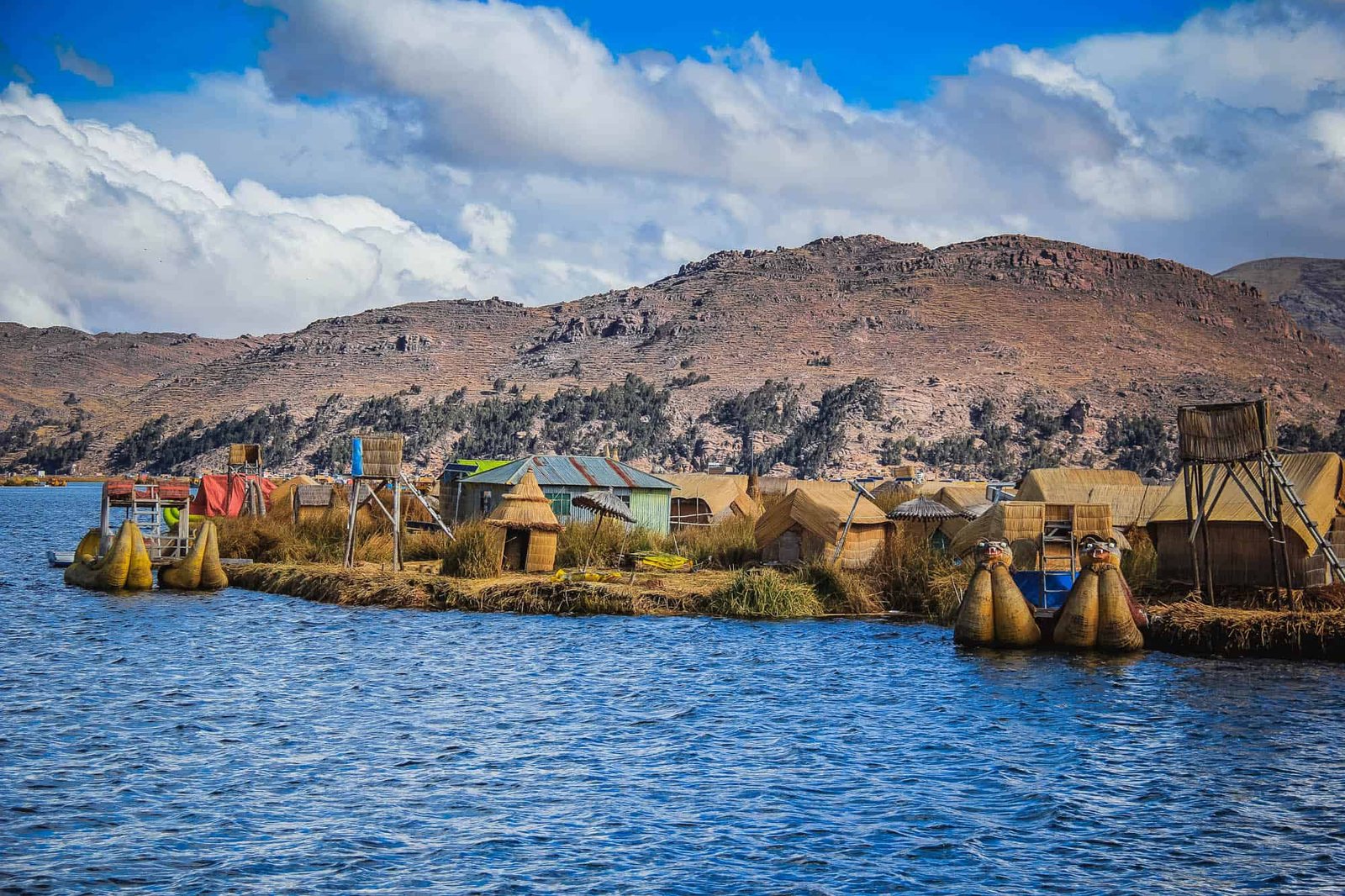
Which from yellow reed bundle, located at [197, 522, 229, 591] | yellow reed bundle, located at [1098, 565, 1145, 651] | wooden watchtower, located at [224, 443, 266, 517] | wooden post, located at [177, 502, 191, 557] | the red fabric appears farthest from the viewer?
the red fabric

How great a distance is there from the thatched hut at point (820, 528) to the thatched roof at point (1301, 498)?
24.6ft

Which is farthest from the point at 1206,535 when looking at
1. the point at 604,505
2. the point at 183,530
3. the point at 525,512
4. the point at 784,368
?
the point at 784,368

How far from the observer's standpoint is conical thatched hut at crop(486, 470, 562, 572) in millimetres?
34969

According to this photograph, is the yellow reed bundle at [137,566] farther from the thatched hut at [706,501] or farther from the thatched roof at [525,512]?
the thatched hut at [706,501]

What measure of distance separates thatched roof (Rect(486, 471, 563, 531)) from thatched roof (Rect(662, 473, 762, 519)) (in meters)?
16.5

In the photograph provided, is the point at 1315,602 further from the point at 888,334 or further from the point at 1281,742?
the point at 888,334

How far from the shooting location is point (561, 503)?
45.3 m

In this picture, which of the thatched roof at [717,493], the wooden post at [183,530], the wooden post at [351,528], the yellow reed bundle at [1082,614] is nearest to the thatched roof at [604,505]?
the wooden post at [351,528]

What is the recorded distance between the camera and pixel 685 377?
433 ft

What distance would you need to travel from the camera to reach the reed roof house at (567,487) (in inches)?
1778

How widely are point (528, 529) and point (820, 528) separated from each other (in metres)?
7.61

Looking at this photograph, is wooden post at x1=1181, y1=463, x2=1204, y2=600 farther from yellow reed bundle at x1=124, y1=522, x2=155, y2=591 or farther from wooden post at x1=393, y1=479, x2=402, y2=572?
yellow reed bundle at x1=124, y1=522, x2=155, y2=591

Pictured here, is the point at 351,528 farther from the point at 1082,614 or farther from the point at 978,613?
the point at 1082,614

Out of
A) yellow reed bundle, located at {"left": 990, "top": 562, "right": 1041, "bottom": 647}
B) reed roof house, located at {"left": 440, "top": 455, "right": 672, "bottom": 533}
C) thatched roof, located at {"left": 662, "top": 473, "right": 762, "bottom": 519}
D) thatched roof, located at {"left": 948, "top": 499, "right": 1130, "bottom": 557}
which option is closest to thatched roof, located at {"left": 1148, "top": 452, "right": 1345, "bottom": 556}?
thatched roof, located at {"left": 948, "top": 499, "right": 1130, "bottom": 557}
